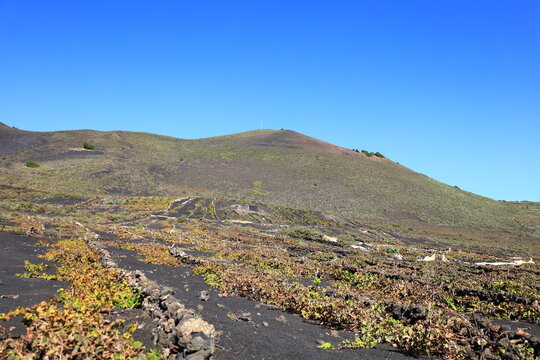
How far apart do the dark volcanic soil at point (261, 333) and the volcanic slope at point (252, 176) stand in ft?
199

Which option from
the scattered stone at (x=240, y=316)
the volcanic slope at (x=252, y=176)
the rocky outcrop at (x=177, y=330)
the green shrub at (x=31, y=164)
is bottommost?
the scattered stone at (x=240, y=316)

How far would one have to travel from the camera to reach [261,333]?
9.39m

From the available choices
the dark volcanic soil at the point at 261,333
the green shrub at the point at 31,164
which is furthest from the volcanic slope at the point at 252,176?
the dark volcanic soil at the point at 261,333

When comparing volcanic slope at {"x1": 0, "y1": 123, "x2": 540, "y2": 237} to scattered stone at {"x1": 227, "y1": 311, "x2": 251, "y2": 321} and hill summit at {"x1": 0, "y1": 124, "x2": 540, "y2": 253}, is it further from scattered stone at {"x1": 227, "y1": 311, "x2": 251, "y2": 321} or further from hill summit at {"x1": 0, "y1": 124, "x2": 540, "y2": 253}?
scattered stone at {"x1": 227, "y1": 311, "x2": 251, "y2": 321}

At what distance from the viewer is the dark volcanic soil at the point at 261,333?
8.04 metres

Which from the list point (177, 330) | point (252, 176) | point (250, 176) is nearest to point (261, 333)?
point (177, 330)

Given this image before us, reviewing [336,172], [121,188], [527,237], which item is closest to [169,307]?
[121,188]

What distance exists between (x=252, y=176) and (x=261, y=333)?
297ft

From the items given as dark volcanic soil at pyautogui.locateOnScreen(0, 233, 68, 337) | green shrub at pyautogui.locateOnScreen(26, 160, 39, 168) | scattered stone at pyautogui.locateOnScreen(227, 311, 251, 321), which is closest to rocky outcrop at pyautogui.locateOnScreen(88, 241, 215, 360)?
scattered stone at pyautogui.locateOnScreen(227, 311, 251, 321)

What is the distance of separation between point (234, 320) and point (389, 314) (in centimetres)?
497

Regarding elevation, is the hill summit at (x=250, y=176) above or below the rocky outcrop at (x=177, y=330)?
above

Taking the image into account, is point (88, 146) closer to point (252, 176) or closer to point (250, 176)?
→ point (250, 176)

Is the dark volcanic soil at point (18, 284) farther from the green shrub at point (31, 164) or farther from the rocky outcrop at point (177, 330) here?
the green shrub at point (31, 164)

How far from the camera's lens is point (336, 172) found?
110m
